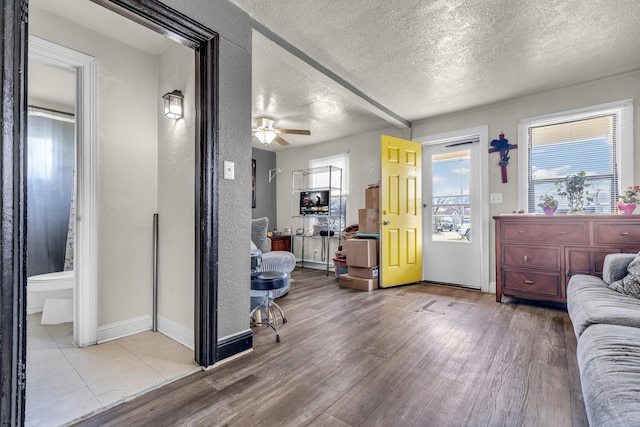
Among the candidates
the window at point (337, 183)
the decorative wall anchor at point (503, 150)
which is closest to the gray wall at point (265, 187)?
the window at point (337, 183)

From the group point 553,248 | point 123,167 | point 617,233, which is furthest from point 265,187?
point 617,233

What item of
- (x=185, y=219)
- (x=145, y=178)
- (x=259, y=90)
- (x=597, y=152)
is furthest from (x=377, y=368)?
(x=597, y=152)

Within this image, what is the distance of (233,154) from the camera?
1953 mm

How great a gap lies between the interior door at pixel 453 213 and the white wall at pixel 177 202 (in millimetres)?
3413

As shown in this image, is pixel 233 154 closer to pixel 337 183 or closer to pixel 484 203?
pixel 484 203

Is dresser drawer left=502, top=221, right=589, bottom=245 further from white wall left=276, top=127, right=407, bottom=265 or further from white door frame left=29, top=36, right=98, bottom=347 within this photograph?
white door frame left=29, top=36, right=98, bottom=347

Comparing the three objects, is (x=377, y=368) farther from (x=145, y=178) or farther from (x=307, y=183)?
(x=307, y=183)

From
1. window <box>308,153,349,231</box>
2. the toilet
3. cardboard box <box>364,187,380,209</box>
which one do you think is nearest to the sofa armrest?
cardboard box <box>364,187,380,209</box>

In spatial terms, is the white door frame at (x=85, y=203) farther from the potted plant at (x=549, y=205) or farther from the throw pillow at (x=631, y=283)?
the potted plant at (x=549, y=205)

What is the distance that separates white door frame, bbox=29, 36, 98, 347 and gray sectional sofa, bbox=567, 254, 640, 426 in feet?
9.29

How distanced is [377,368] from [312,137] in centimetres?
433

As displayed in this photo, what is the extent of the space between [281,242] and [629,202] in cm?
476

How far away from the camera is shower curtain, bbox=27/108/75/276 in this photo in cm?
304

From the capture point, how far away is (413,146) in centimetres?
422
